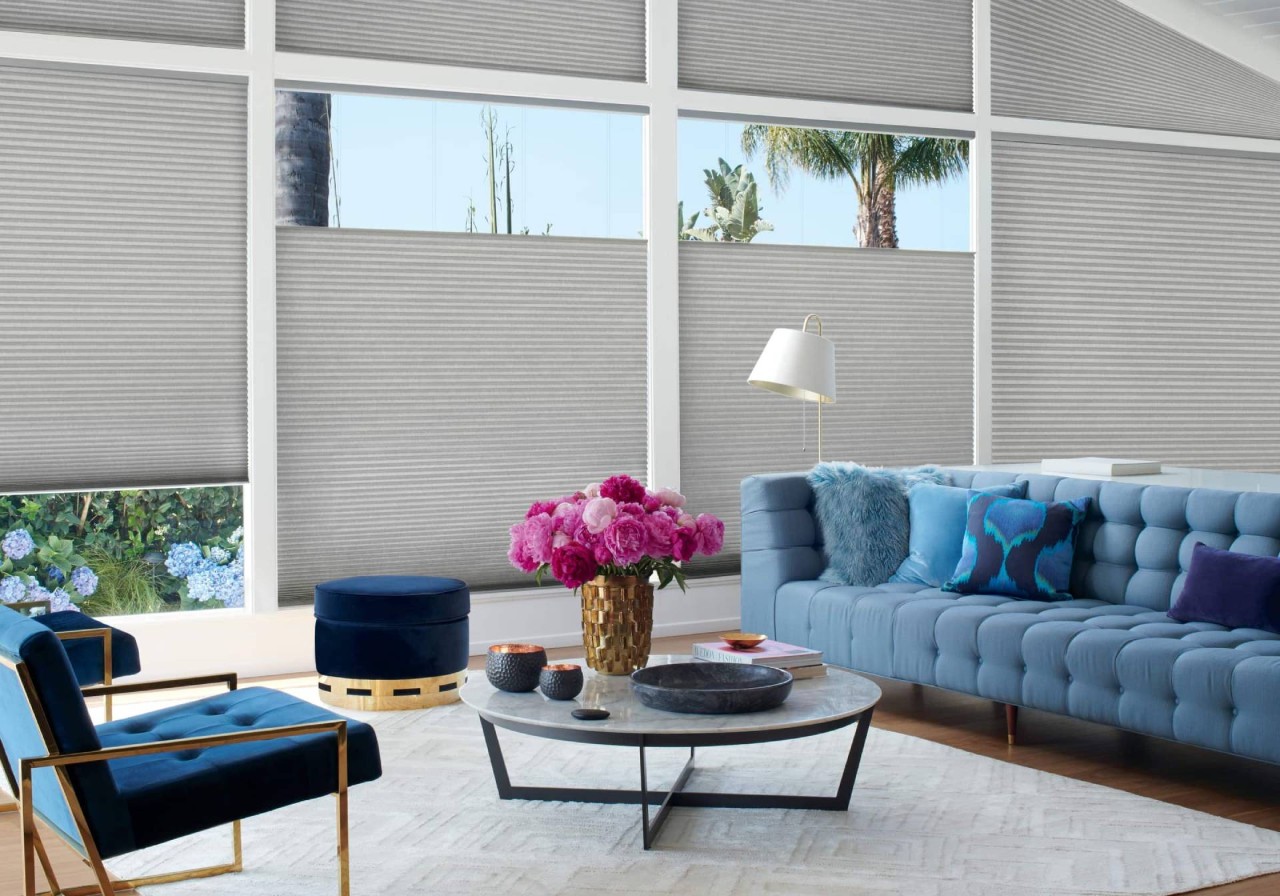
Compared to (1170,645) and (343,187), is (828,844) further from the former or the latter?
(343,187)

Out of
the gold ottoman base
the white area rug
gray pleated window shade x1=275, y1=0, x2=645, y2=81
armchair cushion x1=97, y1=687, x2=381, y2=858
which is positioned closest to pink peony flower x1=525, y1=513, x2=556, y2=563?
the white area rug

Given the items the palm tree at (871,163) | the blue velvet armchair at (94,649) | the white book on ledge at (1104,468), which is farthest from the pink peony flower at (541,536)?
the palm tree at (871,163)

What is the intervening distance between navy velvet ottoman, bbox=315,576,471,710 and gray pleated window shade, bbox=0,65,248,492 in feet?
3.82

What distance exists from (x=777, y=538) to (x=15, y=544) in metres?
3.39

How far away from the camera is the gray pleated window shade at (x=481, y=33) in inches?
244

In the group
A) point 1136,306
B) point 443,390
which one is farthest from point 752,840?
point 1136,306

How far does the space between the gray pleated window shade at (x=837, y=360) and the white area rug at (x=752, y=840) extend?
2.81 meters

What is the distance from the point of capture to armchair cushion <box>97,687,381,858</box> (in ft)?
9.14

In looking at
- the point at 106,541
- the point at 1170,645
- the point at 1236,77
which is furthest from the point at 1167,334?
the point at 106,541

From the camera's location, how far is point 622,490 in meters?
4.00

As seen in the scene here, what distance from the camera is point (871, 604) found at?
513 cm

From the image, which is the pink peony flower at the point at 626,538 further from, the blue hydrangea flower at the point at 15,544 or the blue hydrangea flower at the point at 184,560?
the blue hydrangea flower at the point at 15,544

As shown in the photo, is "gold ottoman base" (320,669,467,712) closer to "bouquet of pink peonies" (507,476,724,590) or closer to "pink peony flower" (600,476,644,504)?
"bouquet of pink peonies" (507,476,724,590)

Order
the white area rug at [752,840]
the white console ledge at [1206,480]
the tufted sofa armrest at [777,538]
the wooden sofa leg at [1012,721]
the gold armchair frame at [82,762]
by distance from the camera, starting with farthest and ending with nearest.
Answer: the tufted sofa armrest at [777,538], the white console ledge at [1206,480], the wooden sofa leg at [1012,721], the white area rug at [752,840], the gold armchair frame at [82,762]
